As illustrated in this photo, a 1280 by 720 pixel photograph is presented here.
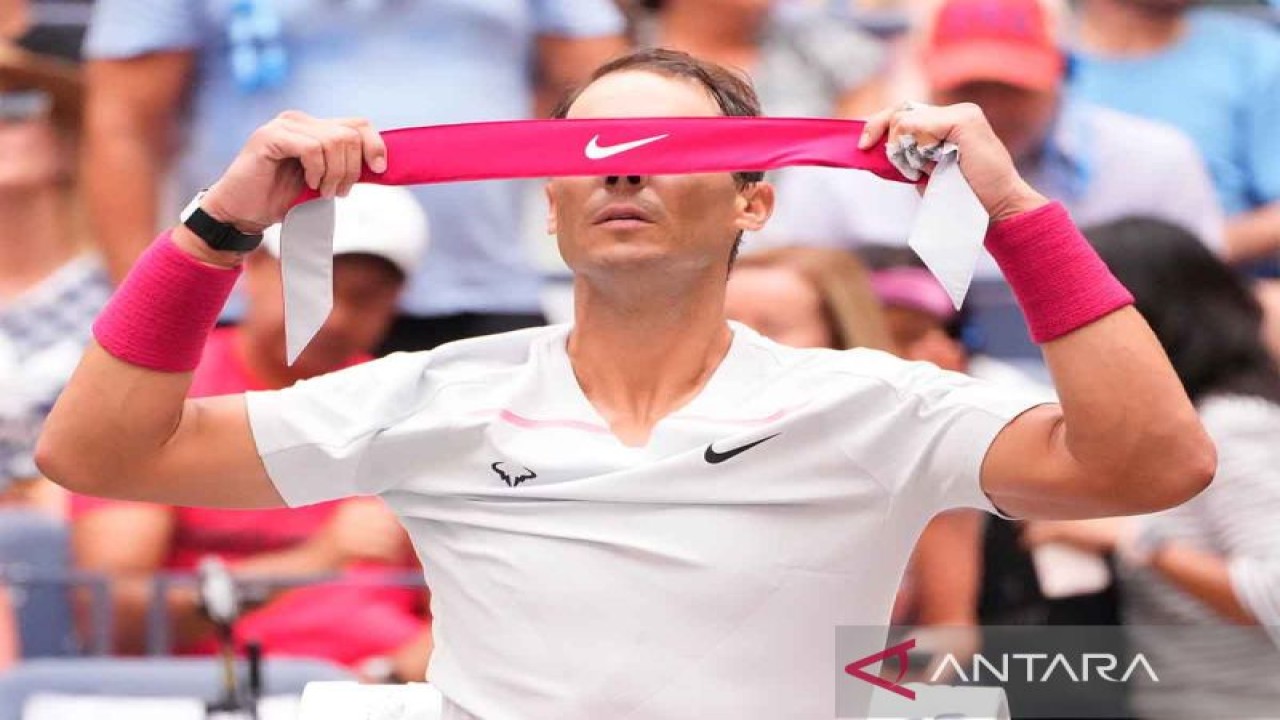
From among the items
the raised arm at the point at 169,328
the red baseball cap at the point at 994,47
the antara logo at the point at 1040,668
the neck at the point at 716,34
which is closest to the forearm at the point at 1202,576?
the antara logo at the point at 1040,668

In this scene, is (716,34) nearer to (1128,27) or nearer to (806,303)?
(806,303)

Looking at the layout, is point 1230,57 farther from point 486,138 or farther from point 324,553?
point 486,138

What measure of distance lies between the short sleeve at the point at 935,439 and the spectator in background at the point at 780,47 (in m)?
2.33

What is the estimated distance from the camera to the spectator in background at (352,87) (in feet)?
15.2

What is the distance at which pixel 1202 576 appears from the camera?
3908 mm

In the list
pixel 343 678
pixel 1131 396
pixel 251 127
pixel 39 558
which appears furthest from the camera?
pixel 251 127

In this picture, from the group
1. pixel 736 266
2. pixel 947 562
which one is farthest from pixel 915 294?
pixel 947 562

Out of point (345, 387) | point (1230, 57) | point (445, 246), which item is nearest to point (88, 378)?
point (345, 387)

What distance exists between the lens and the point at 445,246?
467 centimetres

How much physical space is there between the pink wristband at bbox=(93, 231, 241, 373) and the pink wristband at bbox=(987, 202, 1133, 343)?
967 mm

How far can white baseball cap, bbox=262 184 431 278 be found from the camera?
4270 millimetres

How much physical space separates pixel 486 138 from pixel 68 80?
2.46 metres

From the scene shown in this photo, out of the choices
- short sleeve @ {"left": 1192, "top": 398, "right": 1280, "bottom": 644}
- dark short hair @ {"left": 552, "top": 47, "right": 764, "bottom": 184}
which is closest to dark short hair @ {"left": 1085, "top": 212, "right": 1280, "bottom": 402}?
short sleeve @ {"left": 1192, "top": 398, "right": 1280, "bottom": 644}

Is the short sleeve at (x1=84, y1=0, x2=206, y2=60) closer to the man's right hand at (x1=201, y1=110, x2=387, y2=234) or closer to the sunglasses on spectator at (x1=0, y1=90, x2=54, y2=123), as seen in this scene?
the sunglasses on spectator at (x1=0, y1=90, x2=54, y2=123)
